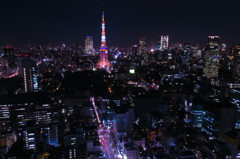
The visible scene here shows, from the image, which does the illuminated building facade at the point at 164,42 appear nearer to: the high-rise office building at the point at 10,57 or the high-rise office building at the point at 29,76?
the high-rise office building at the point at 10,57

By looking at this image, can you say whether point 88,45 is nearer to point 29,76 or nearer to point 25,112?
point 29,76

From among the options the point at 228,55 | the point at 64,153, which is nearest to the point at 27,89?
the point at 64,153

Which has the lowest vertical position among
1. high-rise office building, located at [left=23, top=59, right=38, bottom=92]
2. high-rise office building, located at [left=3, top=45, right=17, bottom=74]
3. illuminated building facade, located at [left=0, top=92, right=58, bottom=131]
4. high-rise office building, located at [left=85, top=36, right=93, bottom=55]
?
illuminated building facade, located at [left=0, top=92, right=58, bottom=131]

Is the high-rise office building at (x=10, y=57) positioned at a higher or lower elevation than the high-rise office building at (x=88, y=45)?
lower

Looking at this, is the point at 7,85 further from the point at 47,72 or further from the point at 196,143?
the point at 196,143

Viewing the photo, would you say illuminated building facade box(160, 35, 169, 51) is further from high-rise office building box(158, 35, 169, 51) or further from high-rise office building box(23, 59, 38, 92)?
high-rise office building box(23, 59, 38, 92)

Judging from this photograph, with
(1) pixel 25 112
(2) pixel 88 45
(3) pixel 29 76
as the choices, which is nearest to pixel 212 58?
(3) pixel 29 76

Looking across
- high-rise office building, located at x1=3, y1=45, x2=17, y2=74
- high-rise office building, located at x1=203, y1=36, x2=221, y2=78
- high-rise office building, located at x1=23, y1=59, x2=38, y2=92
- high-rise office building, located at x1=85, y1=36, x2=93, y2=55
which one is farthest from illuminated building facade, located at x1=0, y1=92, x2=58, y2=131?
high-rise office building, located at x1=85, y1=36, x2=93, y2=55

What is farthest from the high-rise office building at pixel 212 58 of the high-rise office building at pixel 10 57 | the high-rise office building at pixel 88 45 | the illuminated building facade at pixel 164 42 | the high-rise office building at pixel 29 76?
the high-rise office building at pixel 88 45
